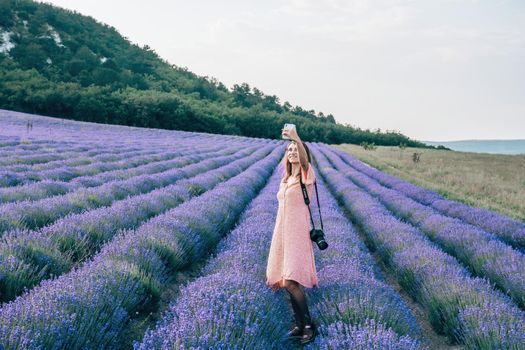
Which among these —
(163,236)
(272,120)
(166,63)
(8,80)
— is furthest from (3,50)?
(163,236)

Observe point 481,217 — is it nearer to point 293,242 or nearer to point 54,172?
point 293,242

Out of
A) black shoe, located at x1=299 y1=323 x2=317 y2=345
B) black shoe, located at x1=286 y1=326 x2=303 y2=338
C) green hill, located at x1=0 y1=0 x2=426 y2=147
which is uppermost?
green hill, located at x1=0 y1=0 x2=426 y2=147

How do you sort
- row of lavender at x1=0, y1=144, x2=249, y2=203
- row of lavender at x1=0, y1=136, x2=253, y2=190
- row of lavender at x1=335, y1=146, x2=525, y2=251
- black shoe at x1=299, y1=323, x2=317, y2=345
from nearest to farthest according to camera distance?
black shoe at x1=299, y1=323, x2=317, y2=345 < row of lavender at x1=335, y1=146, x2=525, y2=251 < row of lavender at x1=0, y1=144, x2=249, y2=203 < row of lavender at x1=0, y1=136, x2=253, y2=190

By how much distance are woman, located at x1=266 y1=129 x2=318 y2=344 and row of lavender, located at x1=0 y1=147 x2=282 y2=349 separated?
102cm

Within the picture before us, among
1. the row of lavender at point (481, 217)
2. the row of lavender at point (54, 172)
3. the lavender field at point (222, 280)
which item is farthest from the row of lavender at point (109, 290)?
the row of lavender at point (481, 217)

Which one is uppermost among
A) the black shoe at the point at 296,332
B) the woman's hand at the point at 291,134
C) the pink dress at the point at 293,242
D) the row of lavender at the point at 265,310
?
the woman's hand at the point at 291,134

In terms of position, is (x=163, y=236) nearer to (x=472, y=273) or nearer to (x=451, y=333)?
(x=451, y=333)

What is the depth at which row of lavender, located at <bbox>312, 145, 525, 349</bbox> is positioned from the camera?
2418 mm

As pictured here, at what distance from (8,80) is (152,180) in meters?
39.2

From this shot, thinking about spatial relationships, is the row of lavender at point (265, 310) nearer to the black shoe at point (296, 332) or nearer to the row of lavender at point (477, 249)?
the black shoe at point (296, 332)

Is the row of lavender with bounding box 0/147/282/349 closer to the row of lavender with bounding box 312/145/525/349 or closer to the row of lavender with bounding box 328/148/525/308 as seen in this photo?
the row of lavender with bounding box 312/145/525/349

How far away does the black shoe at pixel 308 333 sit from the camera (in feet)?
8.28

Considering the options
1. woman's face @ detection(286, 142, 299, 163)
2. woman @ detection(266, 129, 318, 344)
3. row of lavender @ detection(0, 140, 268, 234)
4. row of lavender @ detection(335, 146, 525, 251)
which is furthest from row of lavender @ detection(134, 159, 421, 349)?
row of lavender @ detection(335, 146, 525, 251)

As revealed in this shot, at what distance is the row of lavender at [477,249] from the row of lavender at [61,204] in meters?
4.78
